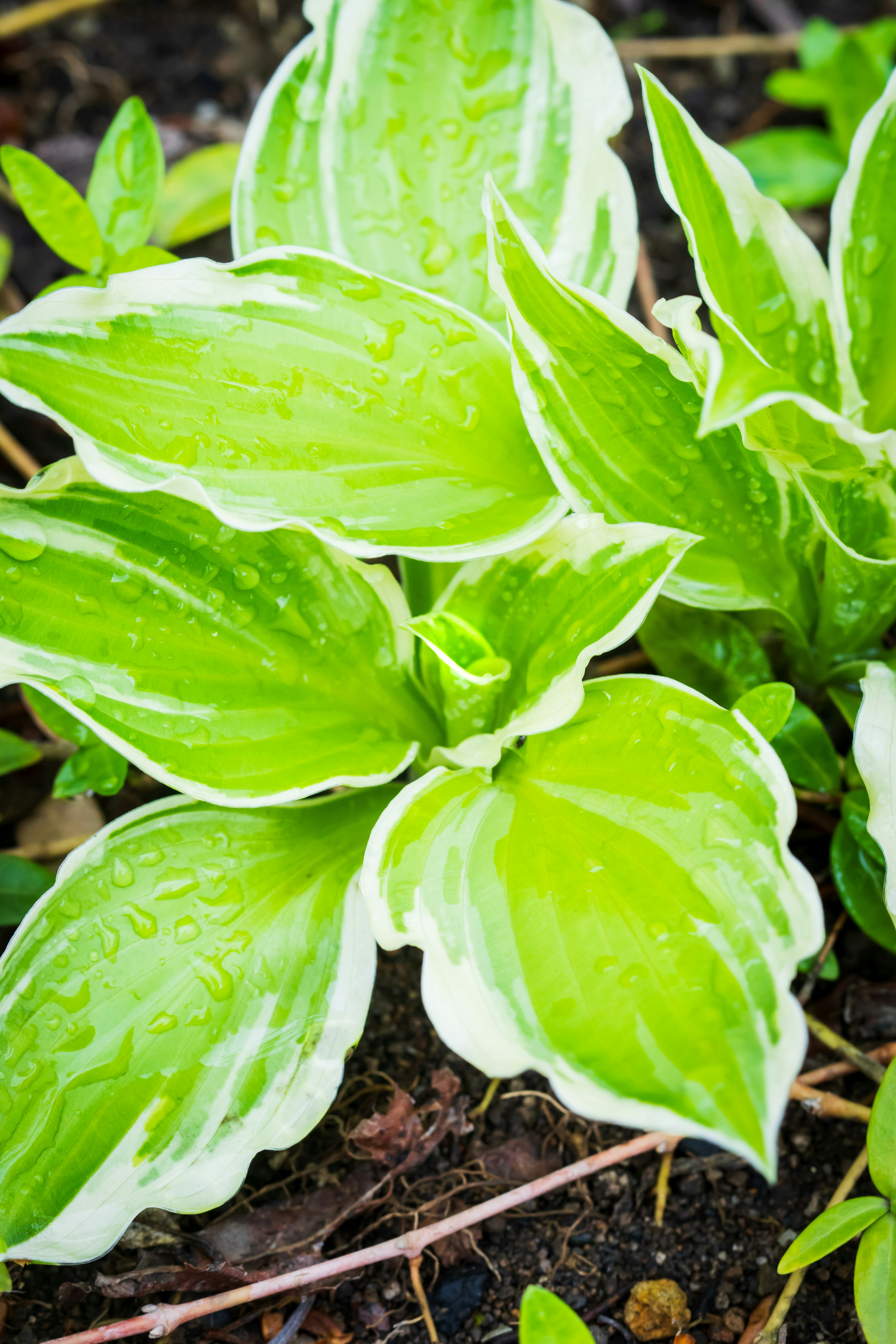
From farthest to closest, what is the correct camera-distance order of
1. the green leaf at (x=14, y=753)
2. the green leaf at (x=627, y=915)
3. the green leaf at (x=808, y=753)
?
the green leaf at (x=14, y=753), the green leaf at (x=808, y=753), the green leaf at (x=627, y=915)

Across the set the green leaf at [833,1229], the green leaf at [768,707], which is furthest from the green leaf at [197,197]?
the green leaf at [833,1229]

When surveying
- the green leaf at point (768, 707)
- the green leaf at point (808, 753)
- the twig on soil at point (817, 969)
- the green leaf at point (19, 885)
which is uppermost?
the green leaf at point (768, 707)

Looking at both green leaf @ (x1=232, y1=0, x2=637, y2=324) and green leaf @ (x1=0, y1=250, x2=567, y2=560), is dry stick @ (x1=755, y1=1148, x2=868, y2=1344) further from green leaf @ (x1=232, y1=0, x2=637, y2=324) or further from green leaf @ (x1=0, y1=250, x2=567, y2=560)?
green leaf @ (x1=232, y1=0, x2=637, y2=324)

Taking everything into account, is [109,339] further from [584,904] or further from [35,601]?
[584,904]

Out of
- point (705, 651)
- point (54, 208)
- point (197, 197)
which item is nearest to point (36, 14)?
point (197, 197)

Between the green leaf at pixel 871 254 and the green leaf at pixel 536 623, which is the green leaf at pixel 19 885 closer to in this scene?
the green leaf at pixel 536 623

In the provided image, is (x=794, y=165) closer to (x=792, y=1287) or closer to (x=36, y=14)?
(x=36, y=14)

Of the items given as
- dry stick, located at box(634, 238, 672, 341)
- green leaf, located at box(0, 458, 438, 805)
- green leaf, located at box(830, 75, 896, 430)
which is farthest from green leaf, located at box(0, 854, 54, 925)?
dry stick, located at box(634, 238, 672, 341)
